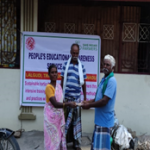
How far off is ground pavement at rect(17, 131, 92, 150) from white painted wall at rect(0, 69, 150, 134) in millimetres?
165

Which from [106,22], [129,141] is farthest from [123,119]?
[106,22]

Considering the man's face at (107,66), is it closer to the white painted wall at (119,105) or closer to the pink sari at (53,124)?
the pink sari at (53,124)

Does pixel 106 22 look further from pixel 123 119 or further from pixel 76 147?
pixel 76 147

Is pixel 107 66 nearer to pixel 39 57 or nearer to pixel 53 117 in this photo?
pixel 53 117

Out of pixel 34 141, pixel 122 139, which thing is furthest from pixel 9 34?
pixel 122 139

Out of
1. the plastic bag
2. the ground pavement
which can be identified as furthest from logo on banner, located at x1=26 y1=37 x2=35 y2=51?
the plastic bag

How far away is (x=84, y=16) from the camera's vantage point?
192 inches

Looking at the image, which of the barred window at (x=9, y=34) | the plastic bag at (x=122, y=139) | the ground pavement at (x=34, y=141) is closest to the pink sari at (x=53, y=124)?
the ground pavement at (x=34, y=141)

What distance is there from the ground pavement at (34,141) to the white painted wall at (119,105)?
0.16 metres

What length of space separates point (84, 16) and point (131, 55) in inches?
57.1

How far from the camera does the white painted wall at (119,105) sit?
461cm

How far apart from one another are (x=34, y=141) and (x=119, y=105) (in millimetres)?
2035

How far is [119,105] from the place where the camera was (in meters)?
4.75

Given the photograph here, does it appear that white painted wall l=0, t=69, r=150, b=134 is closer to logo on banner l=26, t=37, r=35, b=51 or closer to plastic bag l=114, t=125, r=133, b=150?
logo on banner l=26, t=37, r=35, b=51
